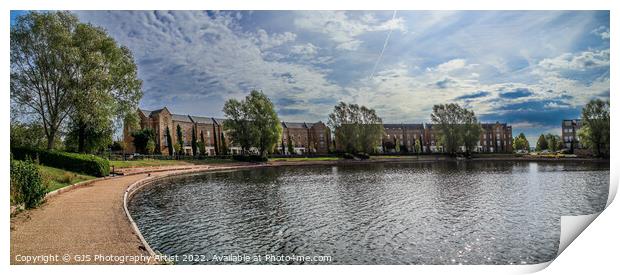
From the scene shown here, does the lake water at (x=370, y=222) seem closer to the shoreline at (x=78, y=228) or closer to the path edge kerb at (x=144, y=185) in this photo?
the path edge kerb at (x=144, y=185)

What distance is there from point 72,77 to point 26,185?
10219 millimetres

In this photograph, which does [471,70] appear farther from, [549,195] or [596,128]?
[549,195]

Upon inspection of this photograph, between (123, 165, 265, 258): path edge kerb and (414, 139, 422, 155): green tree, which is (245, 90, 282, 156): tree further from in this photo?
(414, 139, 422, 155): green tree

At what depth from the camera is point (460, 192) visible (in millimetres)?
16547

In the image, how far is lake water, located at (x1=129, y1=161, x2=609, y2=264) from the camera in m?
8.03

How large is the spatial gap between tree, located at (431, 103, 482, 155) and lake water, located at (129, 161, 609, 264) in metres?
5.10

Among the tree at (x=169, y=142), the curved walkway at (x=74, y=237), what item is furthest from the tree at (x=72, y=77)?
the tree at (x=169, y=142)

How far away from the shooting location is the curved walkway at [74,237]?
743cm

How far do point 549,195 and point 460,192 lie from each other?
3270 millimetres

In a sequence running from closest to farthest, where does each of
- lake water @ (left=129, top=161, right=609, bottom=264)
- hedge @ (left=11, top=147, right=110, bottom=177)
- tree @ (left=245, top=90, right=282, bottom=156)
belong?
lake water @ (left=129, top=161, right=609, bottom=264) < hedge @ (left=11, top=147, right=110, bottom=177) < tree @ (left=245, top=90, right=282, bottom=156)

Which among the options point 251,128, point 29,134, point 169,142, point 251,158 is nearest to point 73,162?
point 29,134

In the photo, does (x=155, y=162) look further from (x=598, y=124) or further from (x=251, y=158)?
(x=598, y=124)

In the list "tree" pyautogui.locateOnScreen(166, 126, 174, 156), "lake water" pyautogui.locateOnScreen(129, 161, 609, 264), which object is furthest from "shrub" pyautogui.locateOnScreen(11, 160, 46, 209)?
"tree" pyautogui.locateOnScreen(166, 126, 174, 156)

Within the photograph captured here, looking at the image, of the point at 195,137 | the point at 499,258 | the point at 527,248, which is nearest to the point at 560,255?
the point at 527,248
